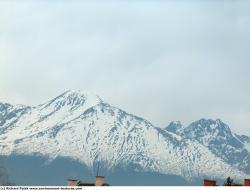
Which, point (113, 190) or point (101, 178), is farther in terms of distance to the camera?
point (101, 178)

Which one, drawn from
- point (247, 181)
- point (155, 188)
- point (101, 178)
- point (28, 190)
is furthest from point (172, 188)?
point (101, 178)

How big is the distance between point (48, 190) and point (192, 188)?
10.5 metres

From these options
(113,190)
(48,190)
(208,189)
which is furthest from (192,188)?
(48,190)

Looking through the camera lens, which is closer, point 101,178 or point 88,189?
point 88,189

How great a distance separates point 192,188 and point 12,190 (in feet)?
43.1

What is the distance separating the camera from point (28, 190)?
60531 mm

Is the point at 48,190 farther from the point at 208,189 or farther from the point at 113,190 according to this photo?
the point at 208,189

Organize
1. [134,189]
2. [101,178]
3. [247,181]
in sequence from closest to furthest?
[134,189], [247,181], [101,178]

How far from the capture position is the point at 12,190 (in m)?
60.2

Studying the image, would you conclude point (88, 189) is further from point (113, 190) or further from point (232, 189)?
point (232, 189)

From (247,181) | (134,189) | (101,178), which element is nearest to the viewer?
(134,189)

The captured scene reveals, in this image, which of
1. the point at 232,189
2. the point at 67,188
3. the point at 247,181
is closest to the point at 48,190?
the point at 67,188

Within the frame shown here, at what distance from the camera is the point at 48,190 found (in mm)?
60344

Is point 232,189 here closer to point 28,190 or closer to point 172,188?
point 172,188
